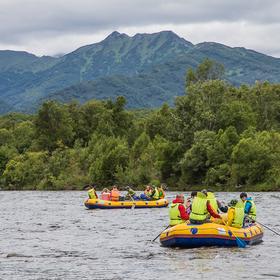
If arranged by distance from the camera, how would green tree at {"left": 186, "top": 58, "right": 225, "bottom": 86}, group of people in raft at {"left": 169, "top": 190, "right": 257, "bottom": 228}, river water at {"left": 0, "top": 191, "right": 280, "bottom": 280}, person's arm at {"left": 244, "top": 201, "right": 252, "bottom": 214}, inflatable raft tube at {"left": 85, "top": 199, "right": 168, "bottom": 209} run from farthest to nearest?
green tree at {"left": 186, "top": 58, "right": 225, "bottom": 86}
inflatable raft tube at {"left": 85, "top": 199, "right": 168, "bottom": 209}
person's arm at {"left": 244, "top": 201, "right": 252, "bottom": 214}
group of people in raft at {"left": 169, "top": 190, "right": 257, "bottom": 228}
river water at {"left": 0, "top": 191, "right": 280, "bottom": 280}

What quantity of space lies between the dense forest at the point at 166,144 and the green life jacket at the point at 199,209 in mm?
59695

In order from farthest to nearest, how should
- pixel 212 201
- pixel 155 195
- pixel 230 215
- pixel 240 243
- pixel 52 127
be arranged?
1. pixel 52 127
2. pixel 155 195
3. pixel 212 201
4. pixel 230 215
5. pixel 240 243

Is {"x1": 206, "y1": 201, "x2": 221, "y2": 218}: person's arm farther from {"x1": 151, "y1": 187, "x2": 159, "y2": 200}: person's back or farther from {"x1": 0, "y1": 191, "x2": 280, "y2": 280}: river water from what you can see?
{"x1": 151, "y1": 187, "x2": 159, "y2": 200}: person's back

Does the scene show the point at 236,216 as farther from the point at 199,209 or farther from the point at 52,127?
the point at 52,127

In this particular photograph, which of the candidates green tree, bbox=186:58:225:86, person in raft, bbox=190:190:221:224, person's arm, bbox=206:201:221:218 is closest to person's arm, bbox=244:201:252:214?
person's arm, bbox=206:201:221:218

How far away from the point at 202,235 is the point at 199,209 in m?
1.12

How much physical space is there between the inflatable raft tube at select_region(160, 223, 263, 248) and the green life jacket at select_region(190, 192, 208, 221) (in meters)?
0.35

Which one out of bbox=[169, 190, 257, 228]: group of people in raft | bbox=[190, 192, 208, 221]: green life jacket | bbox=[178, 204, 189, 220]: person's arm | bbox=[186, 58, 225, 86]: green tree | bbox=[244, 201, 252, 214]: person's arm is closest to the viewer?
bbox=[190, 192, 208, 221]: green life jacket

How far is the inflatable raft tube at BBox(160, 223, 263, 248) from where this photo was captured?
29016 millimetres

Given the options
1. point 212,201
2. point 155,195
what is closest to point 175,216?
point 212,201

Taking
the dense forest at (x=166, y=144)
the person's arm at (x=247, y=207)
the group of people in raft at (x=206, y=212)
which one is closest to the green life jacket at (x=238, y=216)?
the group of people in raft at (x=206, y=212)

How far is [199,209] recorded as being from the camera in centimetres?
2903

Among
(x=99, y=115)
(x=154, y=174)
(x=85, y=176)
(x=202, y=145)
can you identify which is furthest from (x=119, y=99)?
(x=202, y=145)

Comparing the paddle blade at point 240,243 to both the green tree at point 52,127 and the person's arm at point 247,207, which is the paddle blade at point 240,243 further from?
the green tree at point 52,127
